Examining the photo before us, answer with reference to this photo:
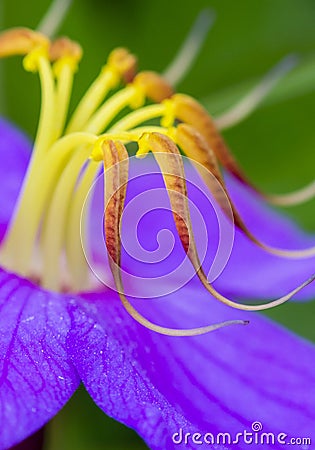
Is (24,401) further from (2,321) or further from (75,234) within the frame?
(75,234)

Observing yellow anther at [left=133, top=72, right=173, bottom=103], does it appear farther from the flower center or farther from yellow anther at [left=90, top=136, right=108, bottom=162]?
yellow anther at [left=90, top=136, right=108, bottom=162]

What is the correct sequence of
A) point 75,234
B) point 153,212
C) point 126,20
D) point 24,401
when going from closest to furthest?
point 24,401
point 75,234
point 153,212
point 126,20

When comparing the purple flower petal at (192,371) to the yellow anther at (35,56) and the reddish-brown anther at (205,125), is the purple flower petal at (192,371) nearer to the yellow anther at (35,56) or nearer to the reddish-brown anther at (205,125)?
the reddish-brown anther at (205,125)

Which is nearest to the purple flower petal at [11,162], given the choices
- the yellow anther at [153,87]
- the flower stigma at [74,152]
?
the flower stigma at [74,152]

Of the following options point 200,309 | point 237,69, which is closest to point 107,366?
point 200,309

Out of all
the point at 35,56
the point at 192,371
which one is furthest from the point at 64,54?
the point at 192,371

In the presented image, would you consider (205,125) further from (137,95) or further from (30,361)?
(30,361)
